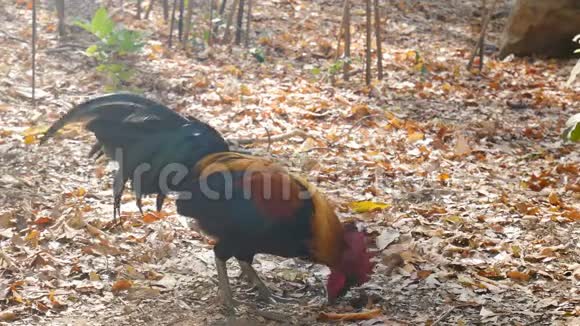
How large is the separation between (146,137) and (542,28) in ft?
21.5

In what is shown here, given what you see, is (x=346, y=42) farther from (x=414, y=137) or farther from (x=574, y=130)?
(x=574, y=130)

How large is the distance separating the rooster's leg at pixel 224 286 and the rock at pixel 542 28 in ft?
21.2

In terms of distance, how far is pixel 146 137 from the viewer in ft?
12.9

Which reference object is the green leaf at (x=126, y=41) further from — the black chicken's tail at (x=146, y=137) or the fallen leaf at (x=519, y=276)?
the fallen leaf at (x=519, y=276)

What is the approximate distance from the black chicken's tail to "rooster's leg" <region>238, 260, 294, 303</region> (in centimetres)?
56

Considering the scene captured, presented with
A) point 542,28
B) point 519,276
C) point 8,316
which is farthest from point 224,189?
point 542,28

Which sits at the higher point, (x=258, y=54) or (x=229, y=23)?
(x=229, y=23)

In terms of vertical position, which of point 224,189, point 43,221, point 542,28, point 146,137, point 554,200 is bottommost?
point 43,221

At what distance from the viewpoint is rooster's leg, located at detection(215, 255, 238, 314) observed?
12.5ft

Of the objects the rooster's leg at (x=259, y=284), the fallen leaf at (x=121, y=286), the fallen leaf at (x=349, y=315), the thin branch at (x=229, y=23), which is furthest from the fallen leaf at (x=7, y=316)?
the thin branch at (x=229, y=23)

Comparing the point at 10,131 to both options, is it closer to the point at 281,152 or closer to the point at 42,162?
the point at 42,162

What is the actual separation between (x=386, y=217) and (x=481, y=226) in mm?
577

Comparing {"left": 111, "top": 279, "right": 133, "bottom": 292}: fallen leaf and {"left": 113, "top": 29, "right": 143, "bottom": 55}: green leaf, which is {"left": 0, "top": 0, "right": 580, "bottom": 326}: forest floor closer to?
{"left": 111, "top": 279, "right": 133, "bottom": 292}: fallen leaf

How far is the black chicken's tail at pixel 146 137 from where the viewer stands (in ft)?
12.5
